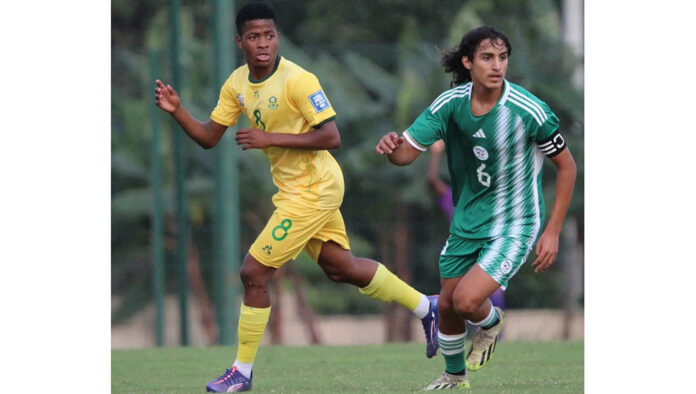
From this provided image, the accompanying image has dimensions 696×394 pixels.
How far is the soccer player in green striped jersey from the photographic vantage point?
23.0 feet

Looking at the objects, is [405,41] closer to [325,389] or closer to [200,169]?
[200,169]

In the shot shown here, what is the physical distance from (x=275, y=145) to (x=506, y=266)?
1.45 m

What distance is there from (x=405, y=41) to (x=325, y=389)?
34.3 ft

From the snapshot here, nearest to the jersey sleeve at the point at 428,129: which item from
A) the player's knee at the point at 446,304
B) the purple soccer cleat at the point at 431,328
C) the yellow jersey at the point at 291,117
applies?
the yellow jersey at the point at 291,117

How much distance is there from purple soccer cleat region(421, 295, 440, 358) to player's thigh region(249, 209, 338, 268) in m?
1.10

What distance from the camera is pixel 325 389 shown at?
7547mm

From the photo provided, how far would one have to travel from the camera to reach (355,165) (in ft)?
46.3

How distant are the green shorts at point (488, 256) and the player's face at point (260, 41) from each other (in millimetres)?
1483

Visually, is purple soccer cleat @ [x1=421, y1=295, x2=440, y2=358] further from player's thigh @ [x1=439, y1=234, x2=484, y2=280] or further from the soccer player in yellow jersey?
player's thigh @ [x1=439, y1=234, x2=484, y2=280]

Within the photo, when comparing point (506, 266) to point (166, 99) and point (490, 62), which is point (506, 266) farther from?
point (166, 99)

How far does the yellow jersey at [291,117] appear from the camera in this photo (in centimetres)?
→ 756

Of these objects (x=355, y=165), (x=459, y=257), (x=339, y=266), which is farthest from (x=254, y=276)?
(x=355, y=165)

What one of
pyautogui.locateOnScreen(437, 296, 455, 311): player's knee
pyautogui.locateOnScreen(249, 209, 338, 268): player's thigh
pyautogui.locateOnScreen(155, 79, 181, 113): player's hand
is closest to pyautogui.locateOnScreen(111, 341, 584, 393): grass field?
pyautogui.locateOnScreen(437, 296, 455, 311): player's knee

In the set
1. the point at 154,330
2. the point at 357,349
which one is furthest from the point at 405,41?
the point at 357,349
